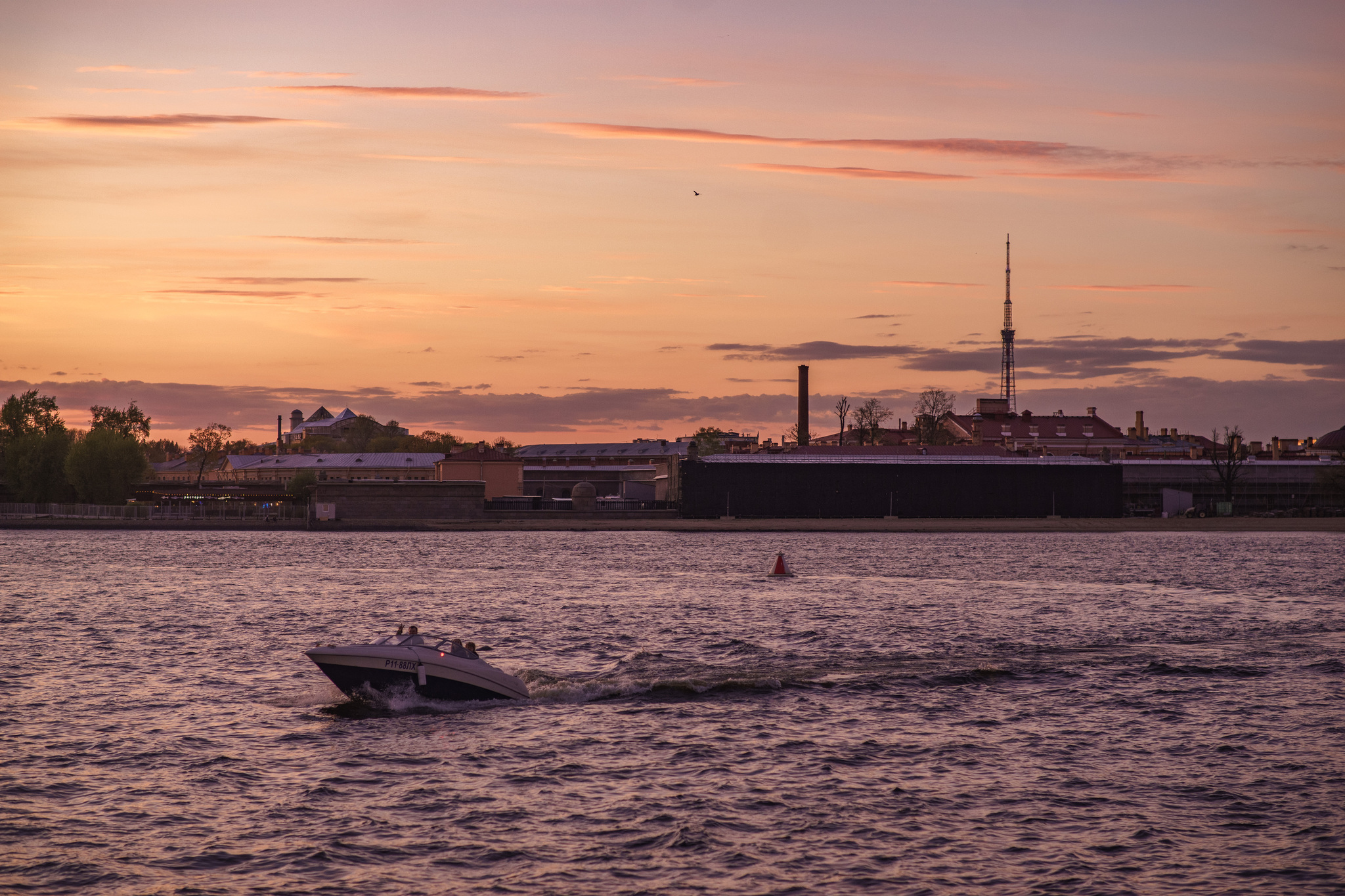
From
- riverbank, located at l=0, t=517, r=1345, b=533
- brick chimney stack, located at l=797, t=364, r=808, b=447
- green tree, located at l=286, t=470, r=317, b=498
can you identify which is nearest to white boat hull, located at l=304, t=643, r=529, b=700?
riverbank, located at l=0, t=517, r=1345, b=533

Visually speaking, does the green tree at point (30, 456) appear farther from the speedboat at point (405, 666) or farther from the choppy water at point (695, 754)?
the speedboat at point (405, 666)

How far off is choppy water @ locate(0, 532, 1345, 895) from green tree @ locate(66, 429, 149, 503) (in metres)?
105

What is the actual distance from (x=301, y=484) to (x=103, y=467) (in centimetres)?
3444

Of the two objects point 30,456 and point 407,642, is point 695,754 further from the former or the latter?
point 30,456

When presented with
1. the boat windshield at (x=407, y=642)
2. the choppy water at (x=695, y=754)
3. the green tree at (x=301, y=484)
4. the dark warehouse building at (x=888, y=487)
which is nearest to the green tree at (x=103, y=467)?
the green tree at (x=301, y=484)

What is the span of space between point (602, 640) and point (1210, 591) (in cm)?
3434

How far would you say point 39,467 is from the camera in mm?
148375

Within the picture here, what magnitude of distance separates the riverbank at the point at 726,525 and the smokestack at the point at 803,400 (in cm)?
4377

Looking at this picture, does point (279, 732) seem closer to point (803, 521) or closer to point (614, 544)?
point (614, 544)

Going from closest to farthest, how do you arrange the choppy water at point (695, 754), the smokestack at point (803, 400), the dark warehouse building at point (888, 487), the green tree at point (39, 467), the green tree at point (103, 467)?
the choppy water at point (695, 754) → the dark warehouse building at point (888, 487) → the green tree at point (103, 467) → the green tree at point (39, 467) → the smokestack at point (803, 400)

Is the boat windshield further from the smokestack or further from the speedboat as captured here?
the smokestack

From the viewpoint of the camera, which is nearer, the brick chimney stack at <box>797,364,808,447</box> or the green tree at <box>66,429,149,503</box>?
the green tree at <box>66,429,149,503</box>

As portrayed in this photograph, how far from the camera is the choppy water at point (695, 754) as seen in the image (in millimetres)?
16188

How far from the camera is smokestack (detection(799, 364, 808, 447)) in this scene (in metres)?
180
